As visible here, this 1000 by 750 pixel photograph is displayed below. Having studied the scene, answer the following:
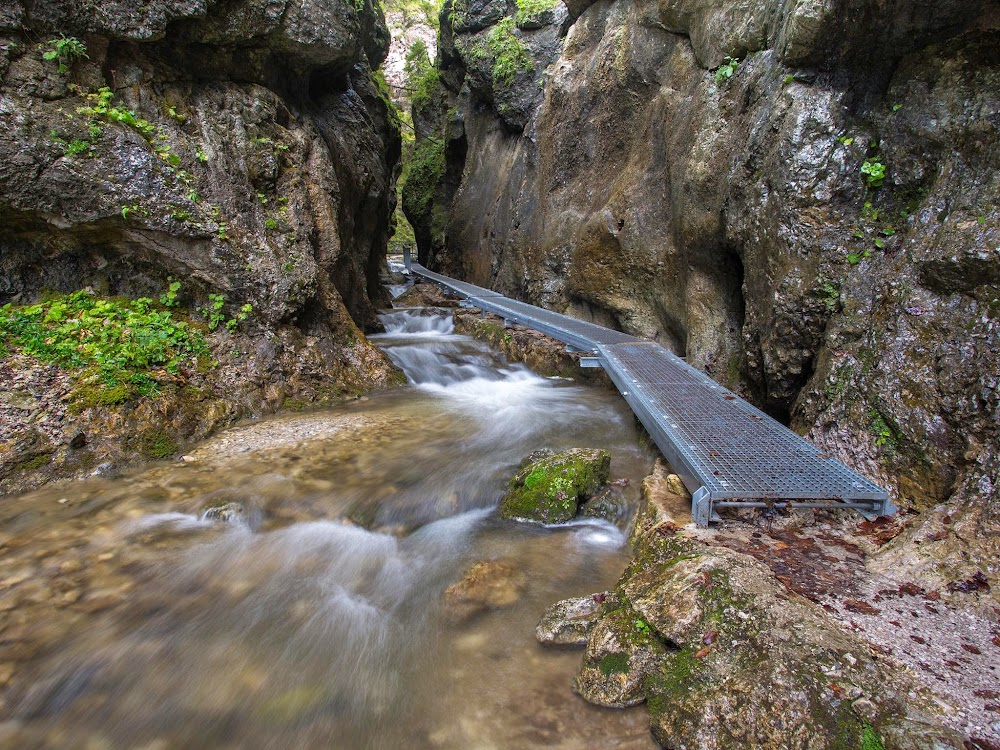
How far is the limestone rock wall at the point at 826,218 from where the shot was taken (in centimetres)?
348

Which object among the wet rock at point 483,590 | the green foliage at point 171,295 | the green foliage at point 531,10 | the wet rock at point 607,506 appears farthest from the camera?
the green foliage at point 531,10

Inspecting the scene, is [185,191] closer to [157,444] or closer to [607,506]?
[157,444]

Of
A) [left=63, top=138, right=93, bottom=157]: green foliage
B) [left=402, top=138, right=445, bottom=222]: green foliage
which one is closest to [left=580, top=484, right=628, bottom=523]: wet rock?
[left=63, top=138, right=93, bottom=157]: green foliage

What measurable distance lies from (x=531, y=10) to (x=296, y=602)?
16.3 metres

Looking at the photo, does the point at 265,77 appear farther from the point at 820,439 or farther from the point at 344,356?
the point at 820,439

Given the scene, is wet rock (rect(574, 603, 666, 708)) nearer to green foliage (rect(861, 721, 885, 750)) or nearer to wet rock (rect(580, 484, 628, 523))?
green foliage (rect(861, 721, 885, 750))

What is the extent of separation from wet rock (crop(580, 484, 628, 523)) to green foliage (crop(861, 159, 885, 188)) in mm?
3474

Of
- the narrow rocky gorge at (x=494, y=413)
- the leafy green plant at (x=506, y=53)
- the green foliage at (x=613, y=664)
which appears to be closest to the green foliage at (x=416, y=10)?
the leafy green plant at (x=506, y=53)

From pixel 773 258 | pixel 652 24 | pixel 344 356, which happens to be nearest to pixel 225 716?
pixel 773 258

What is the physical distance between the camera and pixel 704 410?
4961 mm

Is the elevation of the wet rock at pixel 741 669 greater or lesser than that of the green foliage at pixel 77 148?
lesser

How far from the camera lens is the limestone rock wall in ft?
11.4

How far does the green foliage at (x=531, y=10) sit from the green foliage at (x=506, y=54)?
1.35 ft

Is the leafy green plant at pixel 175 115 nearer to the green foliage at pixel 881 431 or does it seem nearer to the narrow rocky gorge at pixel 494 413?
the narrow rocky gorge at pixel 494 413
